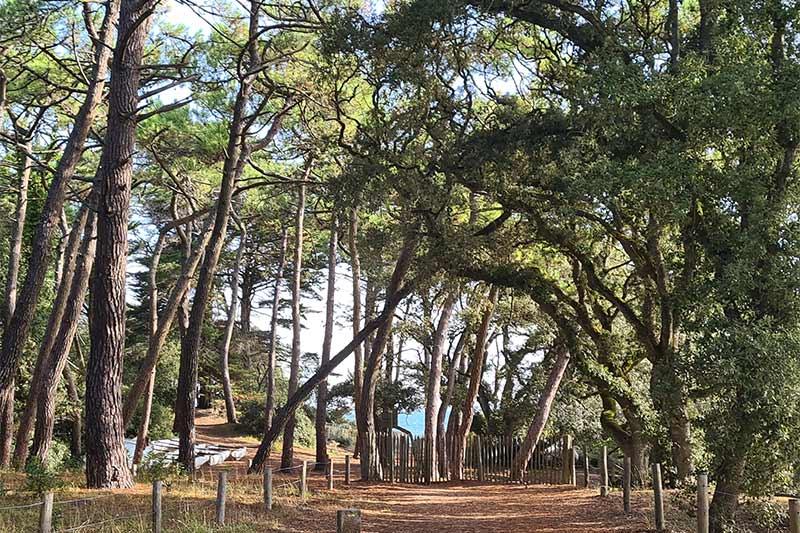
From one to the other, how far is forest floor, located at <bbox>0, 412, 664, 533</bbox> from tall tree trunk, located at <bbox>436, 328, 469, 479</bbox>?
2727 millimetres

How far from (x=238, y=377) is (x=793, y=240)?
27627 mm

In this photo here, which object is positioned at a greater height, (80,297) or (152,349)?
(80,297)

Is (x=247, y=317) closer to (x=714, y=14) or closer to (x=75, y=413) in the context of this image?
(x=75, y=413)

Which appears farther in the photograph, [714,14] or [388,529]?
[388,529]

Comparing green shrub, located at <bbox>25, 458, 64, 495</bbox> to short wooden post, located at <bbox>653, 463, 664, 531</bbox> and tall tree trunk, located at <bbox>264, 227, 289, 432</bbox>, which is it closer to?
short wooden post, located at <bbox>653, 463, 664, 531</bbox>

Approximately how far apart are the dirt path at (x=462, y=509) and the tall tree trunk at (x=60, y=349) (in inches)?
215

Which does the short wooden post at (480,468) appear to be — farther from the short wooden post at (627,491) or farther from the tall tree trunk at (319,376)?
the short wooden post at (627,491)

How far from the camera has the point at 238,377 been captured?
3319 centimetres

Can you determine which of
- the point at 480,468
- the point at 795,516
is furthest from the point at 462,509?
the point at 795,516

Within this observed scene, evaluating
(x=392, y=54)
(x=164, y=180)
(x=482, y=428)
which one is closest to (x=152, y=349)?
(x=164, y=180)

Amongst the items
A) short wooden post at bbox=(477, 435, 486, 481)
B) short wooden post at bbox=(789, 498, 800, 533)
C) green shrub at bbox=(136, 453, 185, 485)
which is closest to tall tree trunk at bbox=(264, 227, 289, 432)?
green shrub at bbox=(136, 453, 185, 485)

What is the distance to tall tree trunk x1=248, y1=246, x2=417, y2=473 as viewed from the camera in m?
16.0

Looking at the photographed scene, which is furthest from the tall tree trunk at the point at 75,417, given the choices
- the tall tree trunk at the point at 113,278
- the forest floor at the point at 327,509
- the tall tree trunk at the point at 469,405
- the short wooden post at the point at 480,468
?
the short wooden post at the point at 480,468

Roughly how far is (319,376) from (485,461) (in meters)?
6.10
